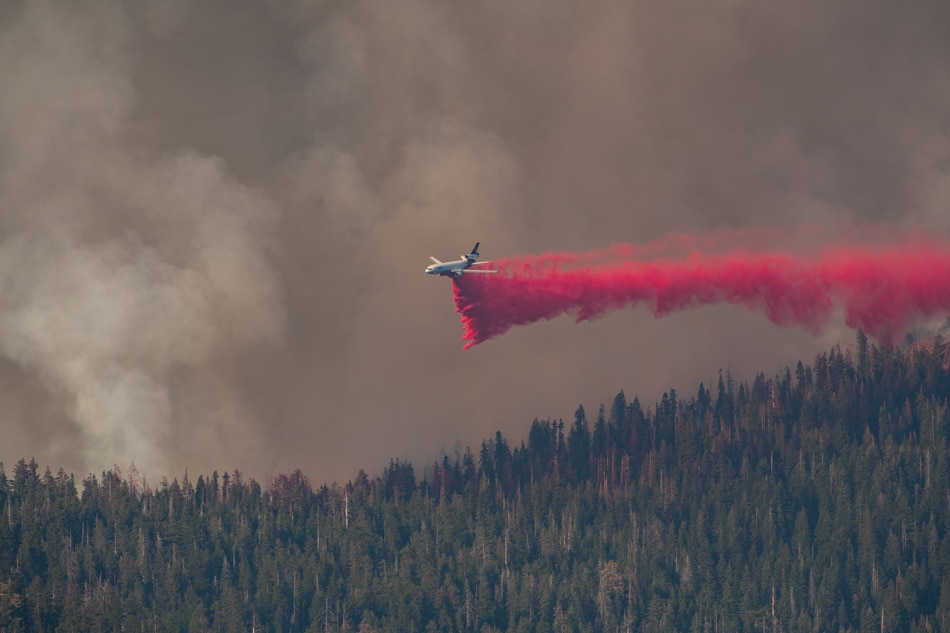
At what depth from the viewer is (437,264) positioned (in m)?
198
